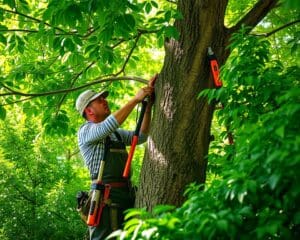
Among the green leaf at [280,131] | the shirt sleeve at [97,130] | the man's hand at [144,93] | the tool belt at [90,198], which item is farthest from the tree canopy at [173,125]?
the shirt sleeve at [97,130]

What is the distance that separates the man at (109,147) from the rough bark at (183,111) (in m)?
0.29

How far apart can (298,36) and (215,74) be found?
69cm

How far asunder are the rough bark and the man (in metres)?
0.29

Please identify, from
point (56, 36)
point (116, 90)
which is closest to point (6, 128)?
point (116, 90)

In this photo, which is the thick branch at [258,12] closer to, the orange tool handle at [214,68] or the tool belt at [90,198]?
the orange tool handle at [214,68]

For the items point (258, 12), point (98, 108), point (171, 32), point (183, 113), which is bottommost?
point (183, 113)

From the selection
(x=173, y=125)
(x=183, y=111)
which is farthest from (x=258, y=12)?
(x=173, y=125)

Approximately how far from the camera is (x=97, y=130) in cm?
398

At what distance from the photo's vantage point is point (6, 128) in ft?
26.4

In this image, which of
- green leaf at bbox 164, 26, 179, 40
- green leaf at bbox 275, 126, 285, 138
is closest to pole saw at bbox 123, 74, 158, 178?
green leaf at bbox 164, 26, 179, 40

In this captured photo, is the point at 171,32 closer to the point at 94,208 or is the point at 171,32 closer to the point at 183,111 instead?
the point at 183,111

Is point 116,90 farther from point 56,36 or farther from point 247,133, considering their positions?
point 247,133

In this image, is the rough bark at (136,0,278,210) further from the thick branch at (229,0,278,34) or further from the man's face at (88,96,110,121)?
the man's face at (88,96,110,121)

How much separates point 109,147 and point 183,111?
0.81 meters
